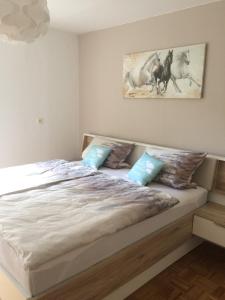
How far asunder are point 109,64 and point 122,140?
42.8 inches

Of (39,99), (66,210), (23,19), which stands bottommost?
→ (66,210)

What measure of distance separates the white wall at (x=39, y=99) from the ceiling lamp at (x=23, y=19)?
1.78 metres

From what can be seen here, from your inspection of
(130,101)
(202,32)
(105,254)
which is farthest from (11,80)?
(105,254)

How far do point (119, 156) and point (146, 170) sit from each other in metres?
0.64

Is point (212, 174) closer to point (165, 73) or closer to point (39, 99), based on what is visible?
point (165, 73)

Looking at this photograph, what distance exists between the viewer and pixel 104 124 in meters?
3.81

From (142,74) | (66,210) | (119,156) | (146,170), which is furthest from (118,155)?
(66,210)

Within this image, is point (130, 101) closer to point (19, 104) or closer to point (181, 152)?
point (181, 152)

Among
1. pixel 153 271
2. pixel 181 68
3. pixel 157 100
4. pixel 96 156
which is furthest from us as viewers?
pixel 96 156

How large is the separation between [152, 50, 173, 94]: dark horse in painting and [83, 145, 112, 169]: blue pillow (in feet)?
3.15

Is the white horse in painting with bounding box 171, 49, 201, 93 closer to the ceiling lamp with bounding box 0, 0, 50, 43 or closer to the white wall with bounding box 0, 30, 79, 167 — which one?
the ceiling lamp with bounding box 0, 0, 50, 43

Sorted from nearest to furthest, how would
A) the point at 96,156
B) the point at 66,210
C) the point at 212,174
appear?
the point at 66,210 → the point at 212,174 → the point at 96,156

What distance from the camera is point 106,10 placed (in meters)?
2.81

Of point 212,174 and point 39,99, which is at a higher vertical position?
point 39,99
